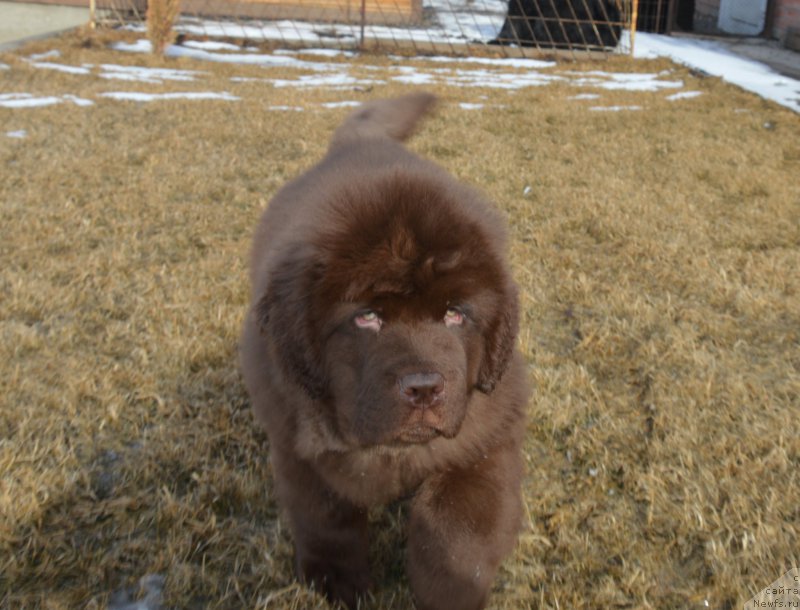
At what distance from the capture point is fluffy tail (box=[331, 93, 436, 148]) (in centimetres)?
340

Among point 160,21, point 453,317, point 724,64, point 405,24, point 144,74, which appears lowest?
point 724,64

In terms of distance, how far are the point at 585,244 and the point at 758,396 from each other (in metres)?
1.84

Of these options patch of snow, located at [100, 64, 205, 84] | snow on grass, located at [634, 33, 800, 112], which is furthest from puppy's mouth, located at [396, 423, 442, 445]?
patch of snow, located at [100, 64, 205, 84]

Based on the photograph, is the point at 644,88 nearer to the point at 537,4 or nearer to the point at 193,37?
the point at 537,4

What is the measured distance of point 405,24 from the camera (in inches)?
698

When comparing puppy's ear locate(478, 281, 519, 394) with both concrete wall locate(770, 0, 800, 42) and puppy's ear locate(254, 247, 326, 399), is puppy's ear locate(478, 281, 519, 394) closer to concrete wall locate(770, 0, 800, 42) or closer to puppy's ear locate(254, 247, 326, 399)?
puppy's ear locate(254, 247, 326, 399)

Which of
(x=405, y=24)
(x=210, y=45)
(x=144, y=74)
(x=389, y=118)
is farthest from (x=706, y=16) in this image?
(x=389, y=118)

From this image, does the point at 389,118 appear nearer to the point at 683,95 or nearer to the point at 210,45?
the point at 683,95

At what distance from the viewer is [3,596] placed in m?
1.90

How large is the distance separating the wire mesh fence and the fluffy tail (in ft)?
34.7

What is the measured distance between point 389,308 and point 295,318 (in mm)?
230

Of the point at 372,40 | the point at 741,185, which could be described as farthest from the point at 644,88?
the point at 372,40

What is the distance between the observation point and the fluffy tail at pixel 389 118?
3.40m

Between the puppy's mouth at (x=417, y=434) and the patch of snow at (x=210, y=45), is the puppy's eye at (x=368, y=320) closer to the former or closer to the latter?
the puppy's mouth at (x=417, y=434)
